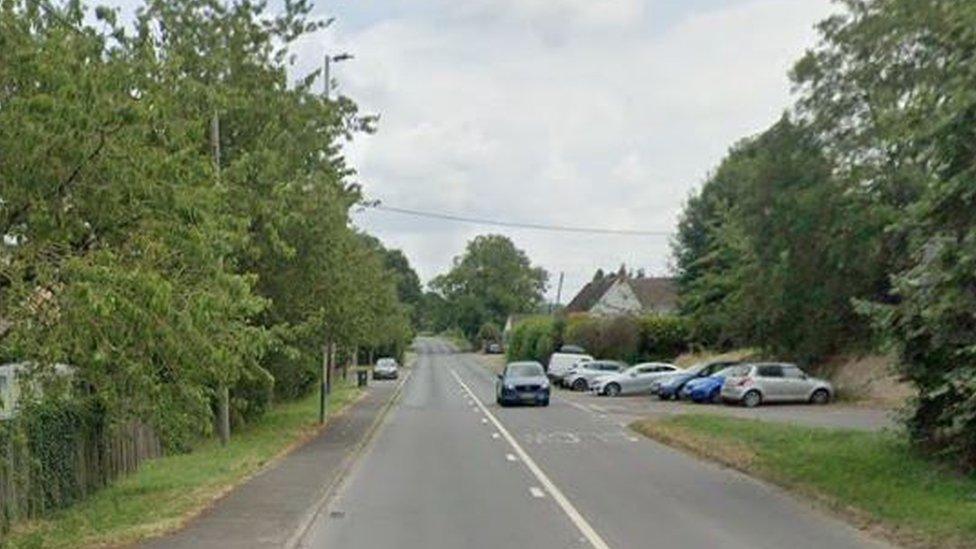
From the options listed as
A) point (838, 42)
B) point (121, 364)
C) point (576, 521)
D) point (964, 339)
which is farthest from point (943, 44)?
point (838, 42)

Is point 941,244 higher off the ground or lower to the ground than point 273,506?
higher

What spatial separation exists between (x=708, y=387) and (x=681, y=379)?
3738mm

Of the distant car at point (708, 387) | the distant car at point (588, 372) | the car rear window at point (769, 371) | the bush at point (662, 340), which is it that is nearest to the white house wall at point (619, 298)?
the bush at point (662, 340)

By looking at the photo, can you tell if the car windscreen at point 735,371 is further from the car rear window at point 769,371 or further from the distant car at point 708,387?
the car rear window at point 769,371

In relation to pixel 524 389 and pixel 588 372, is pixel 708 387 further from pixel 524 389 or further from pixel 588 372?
pixel 588 372

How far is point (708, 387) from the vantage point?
4359 cm

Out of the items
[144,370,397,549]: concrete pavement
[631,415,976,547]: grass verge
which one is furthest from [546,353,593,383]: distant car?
[144,370,397,549]: concrete pavement

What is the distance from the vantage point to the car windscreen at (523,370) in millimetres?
43594

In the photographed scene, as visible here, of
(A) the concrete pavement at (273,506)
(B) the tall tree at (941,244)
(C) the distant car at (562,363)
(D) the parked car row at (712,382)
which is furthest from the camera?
(C) the distant car at (562,363)

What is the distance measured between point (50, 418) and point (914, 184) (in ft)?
83.6

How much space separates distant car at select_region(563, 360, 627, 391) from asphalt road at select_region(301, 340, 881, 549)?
28120mm

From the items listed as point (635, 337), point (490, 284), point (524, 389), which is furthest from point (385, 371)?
point (490, 284)

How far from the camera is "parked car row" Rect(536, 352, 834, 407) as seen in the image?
40.2 m

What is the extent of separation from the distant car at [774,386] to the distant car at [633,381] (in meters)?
11.0
